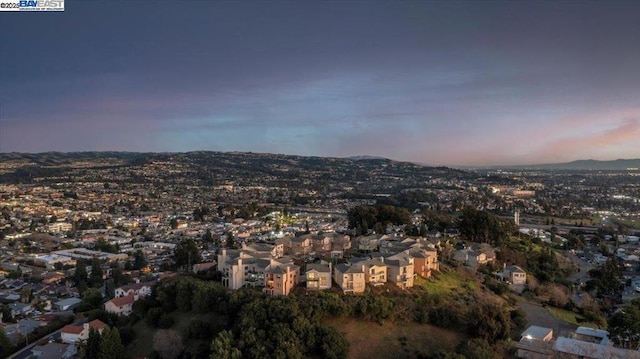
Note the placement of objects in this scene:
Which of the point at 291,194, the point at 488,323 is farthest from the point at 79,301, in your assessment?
the point at 291,194

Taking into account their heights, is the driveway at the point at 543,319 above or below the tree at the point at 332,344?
below

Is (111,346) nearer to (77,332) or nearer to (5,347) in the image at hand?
(77,332)

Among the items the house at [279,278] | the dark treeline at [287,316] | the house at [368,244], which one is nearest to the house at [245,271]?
the house at [279,278]

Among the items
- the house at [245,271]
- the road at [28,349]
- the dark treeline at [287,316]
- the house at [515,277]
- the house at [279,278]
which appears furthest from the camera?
the house at [515,277]

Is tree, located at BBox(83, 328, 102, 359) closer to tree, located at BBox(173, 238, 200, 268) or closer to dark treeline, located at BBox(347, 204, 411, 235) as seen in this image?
tree, located at BBox(173, 238, 200, 268)

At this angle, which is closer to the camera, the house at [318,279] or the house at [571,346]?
the house at [571,346]

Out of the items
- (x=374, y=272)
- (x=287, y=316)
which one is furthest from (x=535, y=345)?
(x=287, y=316)

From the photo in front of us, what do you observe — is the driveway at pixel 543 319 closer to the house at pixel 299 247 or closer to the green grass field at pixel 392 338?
the green grass field at pixel 392 338
